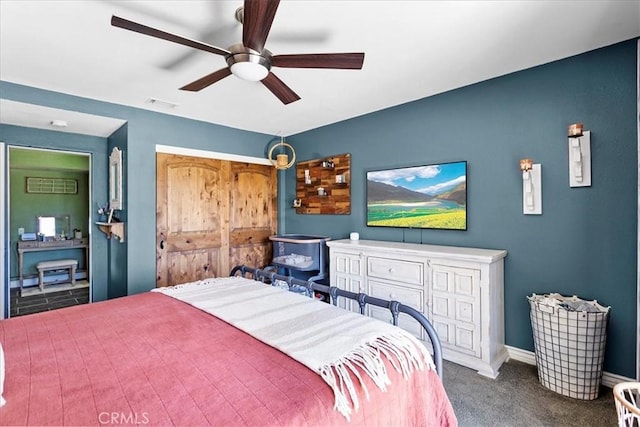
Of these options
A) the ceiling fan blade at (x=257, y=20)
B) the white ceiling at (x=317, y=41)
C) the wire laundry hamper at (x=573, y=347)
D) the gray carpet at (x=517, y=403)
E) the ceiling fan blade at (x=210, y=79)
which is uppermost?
the white ceiling at (x=317, y=41)

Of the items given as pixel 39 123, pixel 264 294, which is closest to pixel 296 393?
pixel 264 294

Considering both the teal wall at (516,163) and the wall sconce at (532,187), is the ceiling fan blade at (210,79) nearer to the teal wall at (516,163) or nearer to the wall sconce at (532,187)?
the teal wall at (516,163)

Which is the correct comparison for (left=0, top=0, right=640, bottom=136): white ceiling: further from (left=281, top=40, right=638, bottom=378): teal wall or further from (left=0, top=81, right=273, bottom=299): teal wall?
(left=0, top=81, right=273, bottom=299): teal wall

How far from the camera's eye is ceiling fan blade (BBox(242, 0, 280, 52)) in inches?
57.2

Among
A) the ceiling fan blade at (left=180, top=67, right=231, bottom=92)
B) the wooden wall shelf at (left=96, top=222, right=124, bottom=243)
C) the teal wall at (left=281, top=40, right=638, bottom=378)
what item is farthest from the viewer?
the wooden wall shelf at (left=96, top=222, right=124, bottom=243)

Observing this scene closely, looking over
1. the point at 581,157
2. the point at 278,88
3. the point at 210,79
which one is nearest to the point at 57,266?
the point at 210,79

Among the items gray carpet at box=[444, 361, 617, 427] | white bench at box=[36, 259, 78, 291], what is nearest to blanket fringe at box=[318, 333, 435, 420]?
gray carpet at box=[444, 361, 617, 427]

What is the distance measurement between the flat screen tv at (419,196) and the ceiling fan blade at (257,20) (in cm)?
218

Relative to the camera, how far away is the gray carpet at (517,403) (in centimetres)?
194

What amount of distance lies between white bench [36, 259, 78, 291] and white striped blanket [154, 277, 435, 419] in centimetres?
461

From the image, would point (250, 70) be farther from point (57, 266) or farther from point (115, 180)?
point (57, 266)

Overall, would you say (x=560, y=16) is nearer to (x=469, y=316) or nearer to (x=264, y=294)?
(x=469, y=316)

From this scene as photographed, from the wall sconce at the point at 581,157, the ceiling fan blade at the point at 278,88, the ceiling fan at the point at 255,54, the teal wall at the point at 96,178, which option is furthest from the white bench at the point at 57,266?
the wall sconce at the point at 581,157

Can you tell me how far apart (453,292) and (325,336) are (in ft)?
5.28
